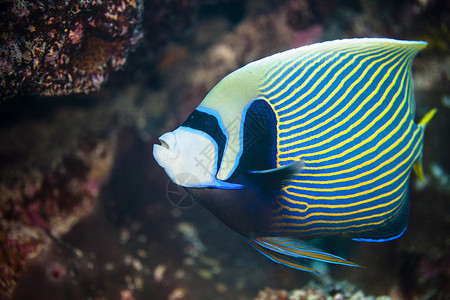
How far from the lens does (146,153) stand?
10.9 ft

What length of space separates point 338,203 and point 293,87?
61 centimetres

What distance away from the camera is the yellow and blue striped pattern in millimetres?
1367

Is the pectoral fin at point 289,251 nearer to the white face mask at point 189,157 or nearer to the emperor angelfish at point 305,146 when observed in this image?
the emperor angelfish at point 305,146

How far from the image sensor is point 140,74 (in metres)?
2.96

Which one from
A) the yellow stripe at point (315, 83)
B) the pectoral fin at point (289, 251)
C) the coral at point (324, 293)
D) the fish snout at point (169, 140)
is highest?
the yellow stripe at point (315, 83)

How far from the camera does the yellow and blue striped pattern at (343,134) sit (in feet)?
4.49

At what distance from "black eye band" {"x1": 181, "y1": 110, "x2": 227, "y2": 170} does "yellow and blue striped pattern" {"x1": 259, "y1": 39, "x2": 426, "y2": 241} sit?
268mm

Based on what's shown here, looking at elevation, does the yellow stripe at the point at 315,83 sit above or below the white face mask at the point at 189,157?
above

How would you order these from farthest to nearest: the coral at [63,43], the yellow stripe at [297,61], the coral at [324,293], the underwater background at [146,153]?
the coral at [324,293], the underwater background at [146,153], the coral at [63,43], the yellow stripe at [297,61]

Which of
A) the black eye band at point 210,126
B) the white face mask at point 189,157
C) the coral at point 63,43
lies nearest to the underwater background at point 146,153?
the coral at point 63,43

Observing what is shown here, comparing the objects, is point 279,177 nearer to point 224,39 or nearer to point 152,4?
point 152,4

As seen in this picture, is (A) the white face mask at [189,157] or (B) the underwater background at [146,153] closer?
(A) the white face mask at [189,157]

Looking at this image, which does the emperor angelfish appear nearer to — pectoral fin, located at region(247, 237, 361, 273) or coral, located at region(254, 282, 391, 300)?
pectoral fin, located at region(247, 237, 361, 273)

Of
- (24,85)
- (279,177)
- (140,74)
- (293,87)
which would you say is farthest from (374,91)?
(140,74)
